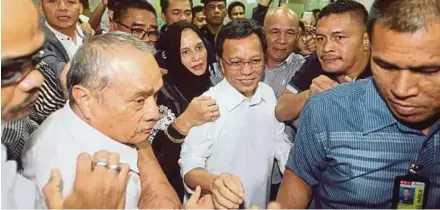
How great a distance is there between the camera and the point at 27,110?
0.94 m

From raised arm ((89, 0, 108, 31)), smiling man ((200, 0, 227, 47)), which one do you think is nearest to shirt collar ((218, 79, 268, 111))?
raised arm ((89, 0, 108, 31))

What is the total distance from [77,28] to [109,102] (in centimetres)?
154

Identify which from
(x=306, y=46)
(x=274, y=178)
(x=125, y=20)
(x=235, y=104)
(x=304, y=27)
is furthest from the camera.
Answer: (x=304, y=27)

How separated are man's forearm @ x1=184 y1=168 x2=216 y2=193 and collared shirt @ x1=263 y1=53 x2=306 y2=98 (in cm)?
91

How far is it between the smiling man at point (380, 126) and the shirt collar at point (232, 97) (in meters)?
0.55

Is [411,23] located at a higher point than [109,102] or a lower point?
higher

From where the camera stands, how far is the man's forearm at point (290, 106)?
184 cm

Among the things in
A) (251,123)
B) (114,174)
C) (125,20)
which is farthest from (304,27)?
(114,174)

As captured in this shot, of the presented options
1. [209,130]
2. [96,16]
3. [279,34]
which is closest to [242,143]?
[209,130]

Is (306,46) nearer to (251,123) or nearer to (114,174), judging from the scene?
(251,123)

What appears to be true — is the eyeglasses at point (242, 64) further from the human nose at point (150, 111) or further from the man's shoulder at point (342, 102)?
the human nose at point (150, 111)

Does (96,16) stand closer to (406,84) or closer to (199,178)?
(199,178)

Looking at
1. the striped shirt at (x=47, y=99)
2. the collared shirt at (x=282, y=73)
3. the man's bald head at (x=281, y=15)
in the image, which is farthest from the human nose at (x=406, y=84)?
the man's bald head at (x=281, y=15)

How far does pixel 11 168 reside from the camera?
3.16ft
